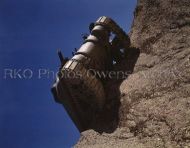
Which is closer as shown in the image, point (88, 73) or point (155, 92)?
point (155, 92)

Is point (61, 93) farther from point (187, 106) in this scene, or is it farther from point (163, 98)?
point (187, 106)

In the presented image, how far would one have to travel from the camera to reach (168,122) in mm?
4676

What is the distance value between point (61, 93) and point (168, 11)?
2560 mm

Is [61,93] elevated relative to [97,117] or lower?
elevated

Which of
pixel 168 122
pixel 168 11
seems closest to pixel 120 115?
pixel 168 122

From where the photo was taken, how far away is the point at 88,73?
571cm

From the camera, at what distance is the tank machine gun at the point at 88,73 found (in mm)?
5621

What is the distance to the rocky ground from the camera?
4.63 meters

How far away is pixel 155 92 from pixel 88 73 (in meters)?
1.04

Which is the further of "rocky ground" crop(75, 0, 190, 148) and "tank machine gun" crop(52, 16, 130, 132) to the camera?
"tank machine gun" crop(52, 16, 130, 132)

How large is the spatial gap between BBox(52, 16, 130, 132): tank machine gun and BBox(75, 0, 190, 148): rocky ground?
0.27m

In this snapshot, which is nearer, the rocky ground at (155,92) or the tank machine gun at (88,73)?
the rocky ground at (155,92)

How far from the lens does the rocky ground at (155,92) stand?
463 centimetres

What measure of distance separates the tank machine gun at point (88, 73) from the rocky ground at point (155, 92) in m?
0.27
